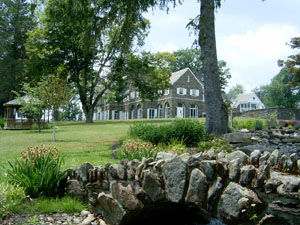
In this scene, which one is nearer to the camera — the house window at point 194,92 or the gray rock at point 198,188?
the gray rock at point 198,188

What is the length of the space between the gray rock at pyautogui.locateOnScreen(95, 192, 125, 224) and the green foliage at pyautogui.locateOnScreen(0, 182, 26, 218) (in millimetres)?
1283

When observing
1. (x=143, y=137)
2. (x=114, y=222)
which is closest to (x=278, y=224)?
(x=114, y=222)

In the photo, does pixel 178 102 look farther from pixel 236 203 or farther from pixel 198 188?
pixel 236 203

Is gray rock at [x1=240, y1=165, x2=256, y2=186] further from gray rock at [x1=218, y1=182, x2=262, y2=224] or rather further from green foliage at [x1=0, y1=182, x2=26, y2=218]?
green foliage at [x1=0, y1=182, x2=26, y2=218]

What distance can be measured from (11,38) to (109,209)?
41.1 meters

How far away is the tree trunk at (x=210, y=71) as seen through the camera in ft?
35.3

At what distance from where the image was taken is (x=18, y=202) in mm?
4352

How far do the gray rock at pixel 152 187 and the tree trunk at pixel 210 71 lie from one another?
712 centimetres

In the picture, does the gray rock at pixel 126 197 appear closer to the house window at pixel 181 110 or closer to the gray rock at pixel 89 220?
the gray rock at pixel 89 220

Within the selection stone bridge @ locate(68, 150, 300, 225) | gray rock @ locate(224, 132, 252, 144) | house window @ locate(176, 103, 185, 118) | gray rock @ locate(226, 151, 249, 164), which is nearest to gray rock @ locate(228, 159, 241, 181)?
stone bridge @ locate(68, 150, 300, 225)

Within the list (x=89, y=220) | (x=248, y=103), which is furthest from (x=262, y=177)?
(x=248, y=103)

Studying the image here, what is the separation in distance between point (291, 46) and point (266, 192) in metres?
26.1

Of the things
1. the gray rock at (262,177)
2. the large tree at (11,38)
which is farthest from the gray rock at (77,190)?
the large tree at (11,38)

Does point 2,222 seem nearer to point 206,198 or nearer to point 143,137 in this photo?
point 206,198
